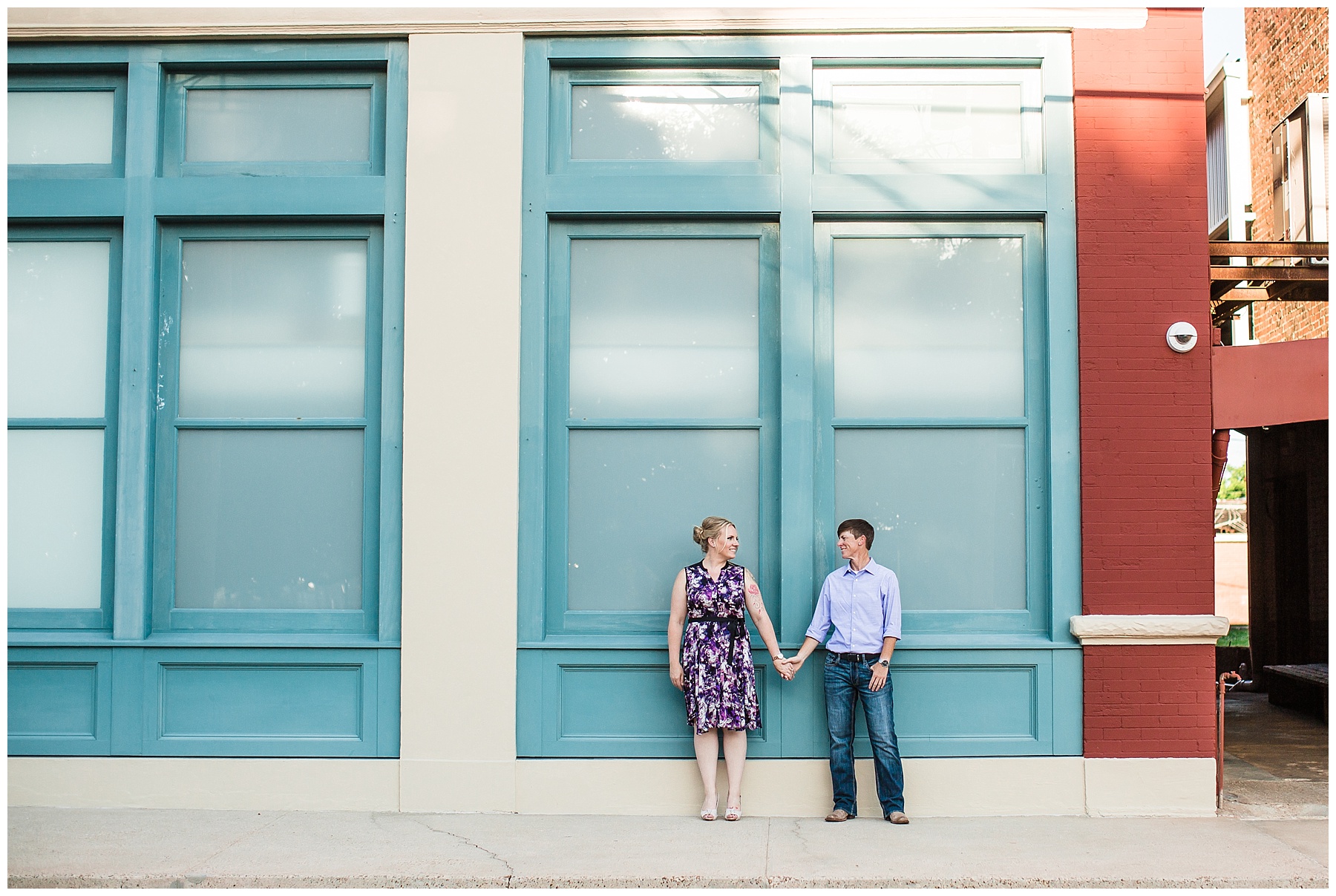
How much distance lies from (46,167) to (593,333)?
3.86 meters

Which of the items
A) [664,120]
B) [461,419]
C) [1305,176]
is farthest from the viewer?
[1305,176]

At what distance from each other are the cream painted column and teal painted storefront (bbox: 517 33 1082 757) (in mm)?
152

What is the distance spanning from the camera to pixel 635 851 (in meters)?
5.62

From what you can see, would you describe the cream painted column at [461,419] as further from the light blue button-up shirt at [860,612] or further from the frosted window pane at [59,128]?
the frosted window pane at [59,128]

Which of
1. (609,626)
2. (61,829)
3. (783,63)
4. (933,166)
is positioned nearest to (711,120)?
(783,63)

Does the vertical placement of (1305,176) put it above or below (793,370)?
above

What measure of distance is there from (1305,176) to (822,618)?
5.48 m

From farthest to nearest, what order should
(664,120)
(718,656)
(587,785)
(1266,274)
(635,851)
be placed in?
(1266,274)
(664,120)
(587,785)
(718,656)
(635,851)

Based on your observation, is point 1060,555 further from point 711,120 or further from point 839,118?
point 711,120

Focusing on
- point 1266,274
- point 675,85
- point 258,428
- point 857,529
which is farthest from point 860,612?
point 258,428

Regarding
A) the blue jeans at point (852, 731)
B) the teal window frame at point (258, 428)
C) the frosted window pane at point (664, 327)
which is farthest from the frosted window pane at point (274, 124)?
the blue jeans at point (852, 731)

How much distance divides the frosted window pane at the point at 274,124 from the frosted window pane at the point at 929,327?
3.41 m

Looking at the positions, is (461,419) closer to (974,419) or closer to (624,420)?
(624,420)

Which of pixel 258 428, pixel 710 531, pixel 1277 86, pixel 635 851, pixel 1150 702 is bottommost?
pixel 635 851
